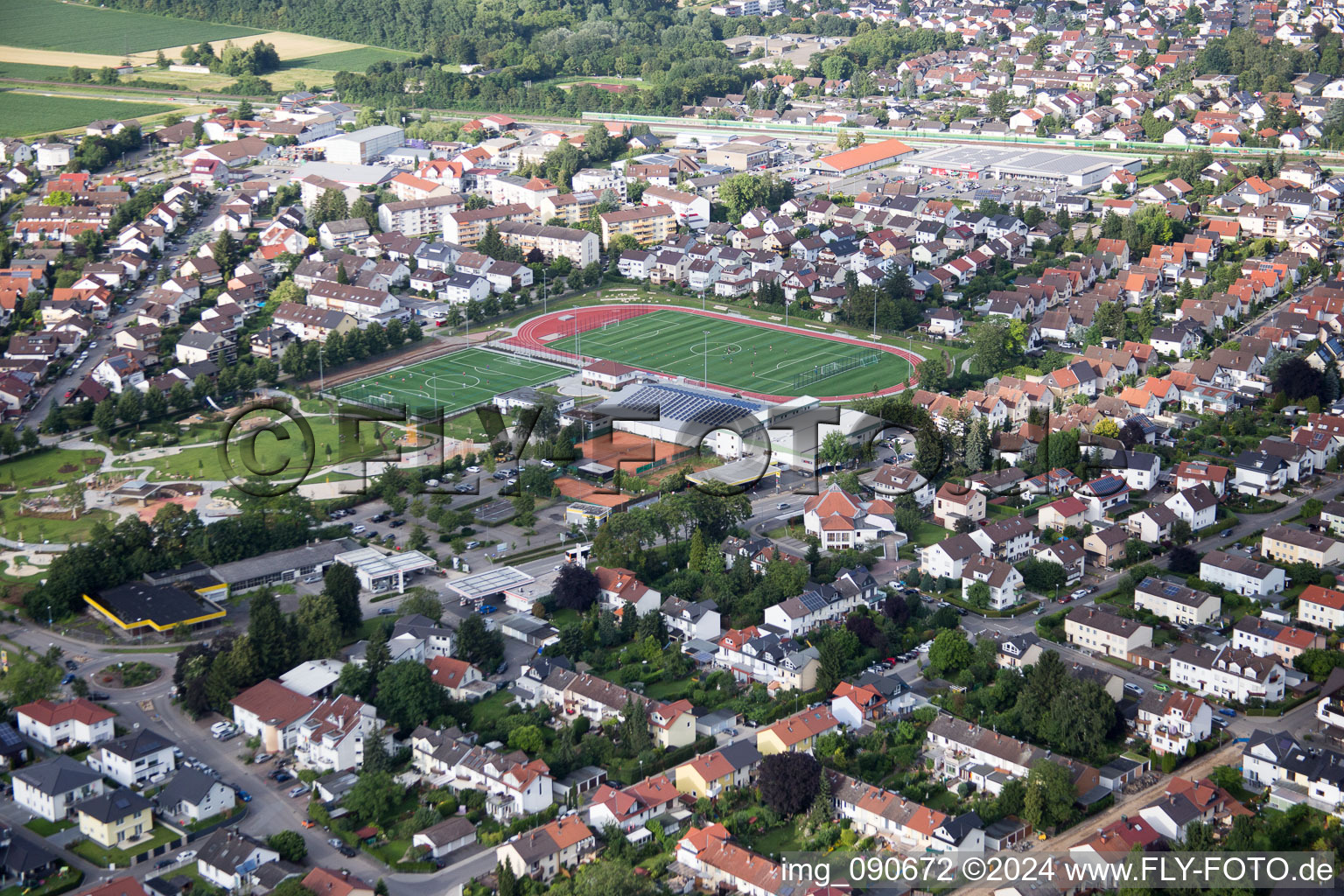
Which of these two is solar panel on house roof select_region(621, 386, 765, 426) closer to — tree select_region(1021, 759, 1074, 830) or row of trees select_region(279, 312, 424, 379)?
row of trees select_region(279, 312, 424, 379)

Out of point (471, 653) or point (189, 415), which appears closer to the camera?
point (471, 653)

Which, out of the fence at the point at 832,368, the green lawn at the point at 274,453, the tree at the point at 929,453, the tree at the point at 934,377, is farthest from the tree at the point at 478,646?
the tree at the point at 934,377

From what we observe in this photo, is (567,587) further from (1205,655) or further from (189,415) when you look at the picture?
(189,415)

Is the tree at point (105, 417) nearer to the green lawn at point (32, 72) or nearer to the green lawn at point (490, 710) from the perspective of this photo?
the green lawn at point (490, 710)

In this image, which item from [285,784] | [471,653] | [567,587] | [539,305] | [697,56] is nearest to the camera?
[285,784]

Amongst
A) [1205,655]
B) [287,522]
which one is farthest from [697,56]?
[1205,655]

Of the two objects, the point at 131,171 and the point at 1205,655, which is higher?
the point at 131,171

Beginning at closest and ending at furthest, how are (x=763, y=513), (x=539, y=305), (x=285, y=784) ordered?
(x=285, y=784), (x=763, y=513), (x=539, y=305)
